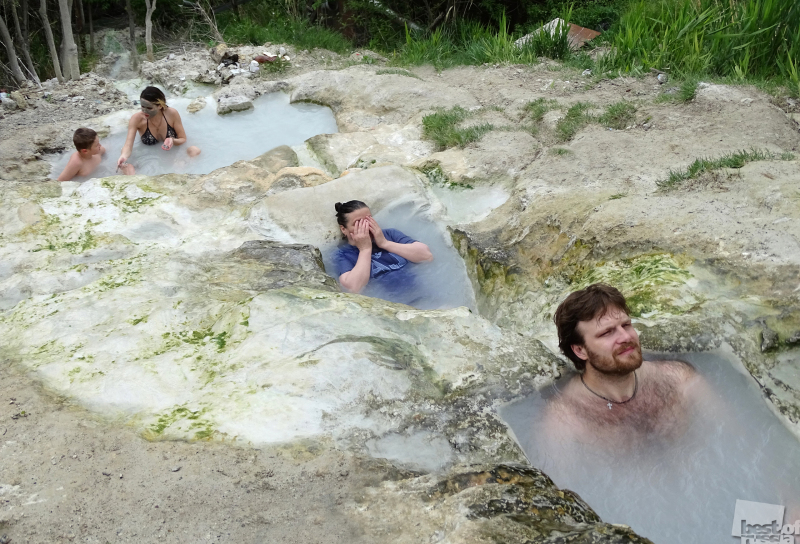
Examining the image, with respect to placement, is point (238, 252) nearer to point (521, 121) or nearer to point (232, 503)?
point (232, 503)

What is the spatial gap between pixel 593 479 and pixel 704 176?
244 cm

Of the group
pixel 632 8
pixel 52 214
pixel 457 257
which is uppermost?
pixel 632 8

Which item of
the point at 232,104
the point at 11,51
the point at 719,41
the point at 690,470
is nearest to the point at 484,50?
the point at 719,41

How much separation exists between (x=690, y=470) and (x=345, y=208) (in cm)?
261

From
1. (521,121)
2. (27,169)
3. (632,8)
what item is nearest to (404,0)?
(632,8)

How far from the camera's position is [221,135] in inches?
260

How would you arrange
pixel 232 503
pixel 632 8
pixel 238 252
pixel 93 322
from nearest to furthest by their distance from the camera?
pixel 232 503 < pixel 93 322 < pixel 238 252 < pixel 632 8

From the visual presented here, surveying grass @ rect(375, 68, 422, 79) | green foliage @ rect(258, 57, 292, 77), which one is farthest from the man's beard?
green foliage @ rect(258, 57, 292, 77)

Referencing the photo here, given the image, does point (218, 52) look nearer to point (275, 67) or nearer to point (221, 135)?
point (275, 67)

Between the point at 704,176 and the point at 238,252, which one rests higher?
the point at 704,176

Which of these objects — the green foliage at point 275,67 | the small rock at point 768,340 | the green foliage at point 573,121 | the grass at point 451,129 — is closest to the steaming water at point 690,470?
the small rock at point 768,340

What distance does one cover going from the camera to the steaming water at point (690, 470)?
234cm

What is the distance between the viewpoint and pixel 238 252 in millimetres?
3939

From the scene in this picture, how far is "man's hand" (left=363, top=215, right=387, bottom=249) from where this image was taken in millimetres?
4281
